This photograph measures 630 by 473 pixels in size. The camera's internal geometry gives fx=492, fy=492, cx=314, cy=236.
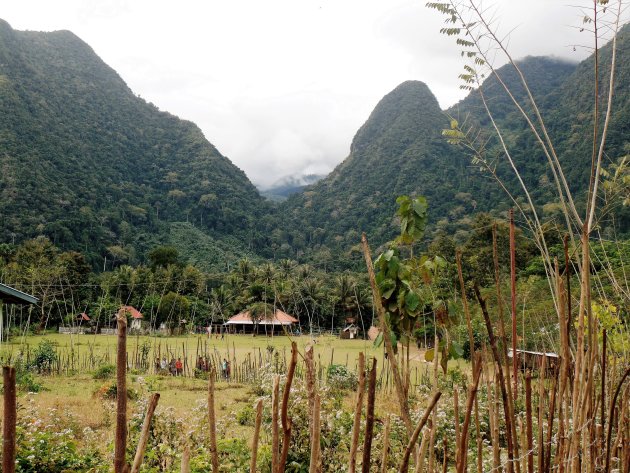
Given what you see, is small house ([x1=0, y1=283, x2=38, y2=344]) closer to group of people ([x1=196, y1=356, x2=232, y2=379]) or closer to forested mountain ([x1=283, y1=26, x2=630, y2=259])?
group of people ([x1=196, y1=356, x2=232, y2=379])

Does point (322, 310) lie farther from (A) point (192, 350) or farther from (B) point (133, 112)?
(B) point (133, 112)

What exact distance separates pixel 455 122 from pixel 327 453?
284 centimetres

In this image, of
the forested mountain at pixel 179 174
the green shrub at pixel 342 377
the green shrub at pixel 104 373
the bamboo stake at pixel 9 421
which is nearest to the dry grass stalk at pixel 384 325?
the bamboo stake at pixel 9 421

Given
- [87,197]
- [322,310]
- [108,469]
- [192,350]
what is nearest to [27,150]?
[87,197]

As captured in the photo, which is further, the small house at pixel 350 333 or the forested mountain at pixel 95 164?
the forested mountain at pixel 95 164

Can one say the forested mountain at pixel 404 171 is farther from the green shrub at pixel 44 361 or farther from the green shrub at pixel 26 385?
the green shrub at pixel 26 385

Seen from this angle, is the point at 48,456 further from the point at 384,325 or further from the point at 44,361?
the point at 44,361

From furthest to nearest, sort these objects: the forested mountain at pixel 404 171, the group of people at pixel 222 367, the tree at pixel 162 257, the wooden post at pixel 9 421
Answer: the forested mountain at pixel 404 171
the tree at pixel 162 257
the group of people at pixel 222 367
the wooden post at pixel 9 421

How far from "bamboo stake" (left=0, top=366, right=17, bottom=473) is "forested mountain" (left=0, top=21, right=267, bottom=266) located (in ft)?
159

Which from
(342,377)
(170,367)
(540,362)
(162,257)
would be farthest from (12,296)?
(162,257)

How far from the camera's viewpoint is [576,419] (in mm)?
935

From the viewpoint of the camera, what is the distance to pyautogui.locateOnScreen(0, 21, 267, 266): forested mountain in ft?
163

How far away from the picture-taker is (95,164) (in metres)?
71.2

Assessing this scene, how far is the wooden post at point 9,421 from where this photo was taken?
0.49 m
